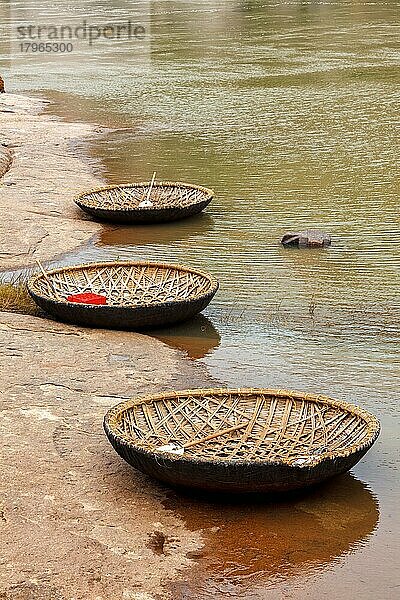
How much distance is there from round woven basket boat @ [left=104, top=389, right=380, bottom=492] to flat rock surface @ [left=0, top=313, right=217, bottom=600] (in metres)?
0.22

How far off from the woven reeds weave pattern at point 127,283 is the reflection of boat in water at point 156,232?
1.66m

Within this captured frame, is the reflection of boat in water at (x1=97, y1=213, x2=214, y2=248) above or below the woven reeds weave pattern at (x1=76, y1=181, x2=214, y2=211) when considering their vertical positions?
below

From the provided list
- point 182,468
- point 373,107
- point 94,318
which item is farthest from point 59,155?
point 182,468

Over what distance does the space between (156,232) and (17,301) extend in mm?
2581

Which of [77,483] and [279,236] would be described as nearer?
[77,483]

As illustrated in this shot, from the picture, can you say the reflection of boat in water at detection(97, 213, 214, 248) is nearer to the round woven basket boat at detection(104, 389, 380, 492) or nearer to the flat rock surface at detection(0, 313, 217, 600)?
the flat rock surface at detection(0, 313, 217, 600)

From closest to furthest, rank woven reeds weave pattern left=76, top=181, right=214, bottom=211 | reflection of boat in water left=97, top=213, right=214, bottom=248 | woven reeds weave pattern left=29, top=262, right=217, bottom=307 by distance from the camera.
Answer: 1. woven reeds weave pattern left=29, top=262, right=217, bottom=307
2. reflection of boat in water left=97, top=213, right=214, bottom=248
3. woven reeds weave pattern left=76, top=181, right=214, bottom=211

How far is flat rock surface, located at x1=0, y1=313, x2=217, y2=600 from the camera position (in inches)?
171

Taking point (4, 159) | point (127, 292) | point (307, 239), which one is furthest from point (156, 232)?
point (4, 159)

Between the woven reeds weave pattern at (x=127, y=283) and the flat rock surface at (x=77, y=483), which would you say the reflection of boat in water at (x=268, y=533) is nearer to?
the flat rock surface at (x=77, y=483)

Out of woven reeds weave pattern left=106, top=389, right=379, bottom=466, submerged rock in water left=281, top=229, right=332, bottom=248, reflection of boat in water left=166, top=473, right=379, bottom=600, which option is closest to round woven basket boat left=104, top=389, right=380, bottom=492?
woven reeds weave pattern left=106, top=389, right=379, bottom=466

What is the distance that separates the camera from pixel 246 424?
211 inches

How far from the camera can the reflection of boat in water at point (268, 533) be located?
4430 mm

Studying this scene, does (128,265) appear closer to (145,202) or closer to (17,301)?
(17,301)
